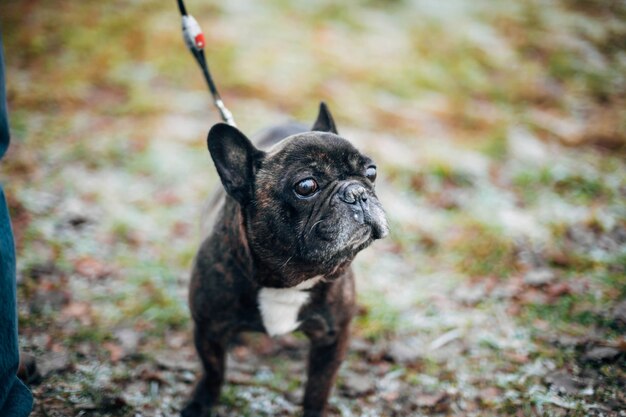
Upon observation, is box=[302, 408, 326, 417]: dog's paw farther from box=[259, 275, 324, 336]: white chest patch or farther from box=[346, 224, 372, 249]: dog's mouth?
box=[346, 224, 372, 249]: dog's mouth

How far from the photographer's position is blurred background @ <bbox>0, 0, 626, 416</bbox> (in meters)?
3.40

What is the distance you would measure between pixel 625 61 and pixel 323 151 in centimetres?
779

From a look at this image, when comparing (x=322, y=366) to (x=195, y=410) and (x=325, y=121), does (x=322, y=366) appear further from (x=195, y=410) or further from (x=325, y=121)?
(x=325, y=121)

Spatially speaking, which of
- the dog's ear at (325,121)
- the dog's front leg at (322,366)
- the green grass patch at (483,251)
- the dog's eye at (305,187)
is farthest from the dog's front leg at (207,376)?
the green grass patch at (483,251)

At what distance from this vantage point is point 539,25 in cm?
927

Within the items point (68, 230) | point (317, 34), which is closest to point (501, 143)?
point (317, 34)

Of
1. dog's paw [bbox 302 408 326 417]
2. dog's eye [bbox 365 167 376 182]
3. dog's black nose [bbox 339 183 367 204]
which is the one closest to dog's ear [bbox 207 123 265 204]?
dog's black nose [bbox 339 183 367 204]

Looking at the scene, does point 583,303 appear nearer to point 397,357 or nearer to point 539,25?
point 397,357

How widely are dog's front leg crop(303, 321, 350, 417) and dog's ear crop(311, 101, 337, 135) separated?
120cm

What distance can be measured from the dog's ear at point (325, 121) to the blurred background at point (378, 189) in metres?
1.66

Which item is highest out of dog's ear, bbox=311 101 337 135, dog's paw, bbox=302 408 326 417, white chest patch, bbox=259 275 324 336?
dog's ear, bbox=311 101 337 135

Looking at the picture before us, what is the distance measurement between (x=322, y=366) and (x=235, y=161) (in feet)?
4.39

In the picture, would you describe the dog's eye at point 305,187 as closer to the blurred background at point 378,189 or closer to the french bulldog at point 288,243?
the french bulldog at point 288,243

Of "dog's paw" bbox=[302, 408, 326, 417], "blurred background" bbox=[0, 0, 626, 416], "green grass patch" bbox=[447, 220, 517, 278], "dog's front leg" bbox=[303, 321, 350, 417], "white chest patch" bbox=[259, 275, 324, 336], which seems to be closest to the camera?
"white chest patch" bbox=[259, 275, 324, 336]
